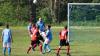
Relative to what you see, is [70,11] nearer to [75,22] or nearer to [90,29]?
[75,22]

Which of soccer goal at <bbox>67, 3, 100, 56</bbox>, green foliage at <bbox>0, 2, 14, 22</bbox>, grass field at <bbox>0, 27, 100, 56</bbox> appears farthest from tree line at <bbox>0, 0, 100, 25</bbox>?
soccer goal at <bbox>67, 3, 100, 56</bbox>

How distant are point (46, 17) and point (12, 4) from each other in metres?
9.24

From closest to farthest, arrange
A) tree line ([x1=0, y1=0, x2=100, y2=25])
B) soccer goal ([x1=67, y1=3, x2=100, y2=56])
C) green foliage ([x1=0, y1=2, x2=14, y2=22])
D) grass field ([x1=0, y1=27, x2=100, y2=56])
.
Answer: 1. grass field ([x1=0, y1=27, x2=100, y2=56])
2. soccer goal ([x1=67, y1=3, x2=100, y2=56])
3. tree line ([x1=0, y1=0, x2=100, y2=25])
4. green foliage ([x1=0, y1=2, x2=14, y2=22])

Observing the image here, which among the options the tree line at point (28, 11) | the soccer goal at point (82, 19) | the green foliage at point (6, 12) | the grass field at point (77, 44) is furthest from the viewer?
the green foliage at point (6, 12)

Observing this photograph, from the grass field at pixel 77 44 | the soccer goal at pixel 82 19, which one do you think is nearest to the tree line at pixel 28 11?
the grass field at pixel 77 44

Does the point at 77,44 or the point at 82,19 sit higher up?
the point at 82,19

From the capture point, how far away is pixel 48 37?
1063 inches

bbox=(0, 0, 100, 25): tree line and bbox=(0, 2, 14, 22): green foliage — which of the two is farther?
bbox=(0, 2, 14, 22): green foliage

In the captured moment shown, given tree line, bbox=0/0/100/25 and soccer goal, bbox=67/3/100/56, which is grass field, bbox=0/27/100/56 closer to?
soccer goal, bbox=67/3/100/56

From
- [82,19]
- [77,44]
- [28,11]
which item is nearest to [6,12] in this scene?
[28,11]

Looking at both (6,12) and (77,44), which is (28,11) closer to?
(6,12)

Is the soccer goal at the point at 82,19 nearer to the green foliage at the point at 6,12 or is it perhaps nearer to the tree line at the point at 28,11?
the tree line at the point at 28,11

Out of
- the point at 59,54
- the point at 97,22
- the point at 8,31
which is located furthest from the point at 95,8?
the point at 8,31

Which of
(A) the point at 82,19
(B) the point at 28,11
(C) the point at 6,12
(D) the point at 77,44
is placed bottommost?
(B) the point at 28,11
